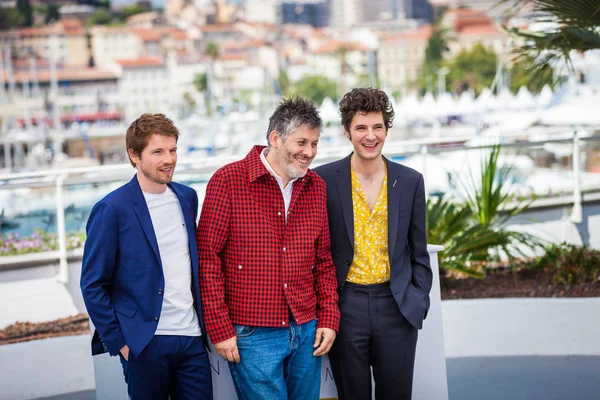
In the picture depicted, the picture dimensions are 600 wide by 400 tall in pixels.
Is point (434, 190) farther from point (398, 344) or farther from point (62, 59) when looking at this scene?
point (62, 59)

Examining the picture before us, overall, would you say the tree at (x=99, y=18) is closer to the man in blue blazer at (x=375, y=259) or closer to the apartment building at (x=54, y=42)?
the apartment building at (x=54, y=42)

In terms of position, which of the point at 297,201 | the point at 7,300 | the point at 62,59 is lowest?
the point at 7,300

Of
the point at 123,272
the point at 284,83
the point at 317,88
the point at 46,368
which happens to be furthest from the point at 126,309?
the point at 284,83

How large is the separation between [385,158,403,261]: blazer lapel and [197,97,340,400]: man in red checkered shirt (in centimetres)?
30

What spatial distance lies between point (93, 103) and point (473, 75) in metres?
64.3

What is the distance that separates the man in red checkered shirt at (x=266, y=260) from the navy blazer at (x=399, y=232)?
0.16 meters

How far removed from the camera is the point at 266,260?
279 cm

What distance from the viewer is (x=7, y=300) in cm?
604

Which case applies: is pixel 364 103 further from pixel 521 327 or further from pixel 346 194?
pixel 521 327

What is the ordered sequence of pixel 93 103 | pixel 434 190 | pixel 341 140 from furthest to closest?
pixel 93 103
pixel 341 140
pixel 434 190

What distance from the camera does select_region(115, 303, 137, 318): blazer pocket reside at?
2.69m

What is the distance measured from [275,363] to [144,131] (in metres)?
0.93

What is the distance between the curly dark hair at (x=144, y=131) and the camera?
2.71m

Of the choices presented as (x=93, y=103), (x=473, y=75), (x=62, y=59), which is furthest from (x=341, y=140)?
(x=62, y=59)
